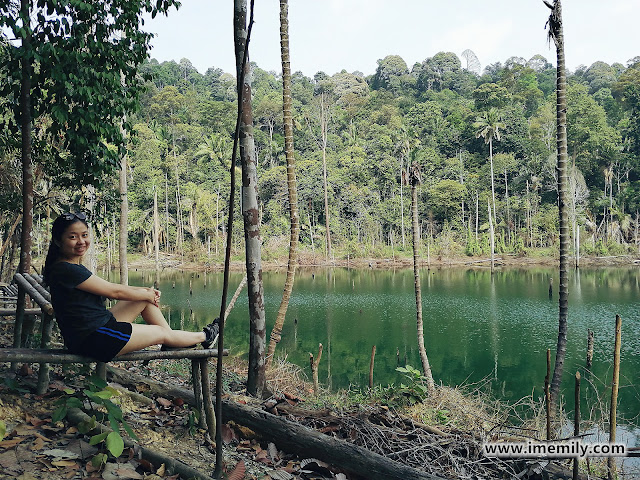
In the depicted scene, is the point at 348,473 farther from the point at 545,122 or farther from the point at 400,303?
the point at 545,122

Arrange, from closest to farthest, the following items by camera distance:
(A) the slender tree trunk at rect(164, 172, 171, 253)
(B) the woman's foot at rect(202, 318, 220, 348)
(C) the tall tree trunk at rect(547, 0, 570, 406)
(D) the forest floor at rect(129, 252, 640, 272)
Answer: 1. (B) the woman's foot at rect(202, 318, 220, 348)
2. (C) the tall tree trunk at rect(547, 0, 570, 406)
3. (D) the forest floor at rect(129, 252, 640, 272)
4. (A) the slender tree trunk at rect(164, 172, 171, 253)

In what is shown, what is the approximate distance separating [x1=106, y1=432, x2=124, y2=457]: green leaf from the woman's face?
38.0 inches

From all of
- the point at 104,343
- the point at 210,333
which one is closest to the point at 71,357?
the point at 104,343

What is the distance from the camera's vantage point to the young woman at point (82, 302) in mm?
2584

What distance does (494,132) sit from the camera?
146 ft

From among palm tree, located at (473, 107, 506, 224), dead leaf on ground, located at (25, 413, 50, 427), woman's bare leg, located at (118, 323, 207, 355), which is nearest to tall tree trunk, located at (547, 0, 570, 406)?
woman's bare leg, located at (118, 323, 207, 355)

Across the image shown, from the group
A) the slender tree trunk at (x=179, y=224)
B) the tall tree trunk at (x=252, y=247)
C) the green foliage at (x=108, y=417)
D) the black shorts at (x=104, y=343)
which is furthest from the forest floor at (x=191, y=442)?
the slender tree trunk at (x=179, y=224)

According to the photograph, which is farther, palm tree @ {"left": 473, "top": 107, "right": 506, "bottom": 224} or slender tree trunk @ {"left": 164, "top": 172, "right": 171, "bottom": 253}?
palm tree @ {"left": 473, "top": 107, "right": 506, "bottom": 224}

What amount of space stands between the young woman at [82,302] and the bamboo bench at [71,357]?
6 cm

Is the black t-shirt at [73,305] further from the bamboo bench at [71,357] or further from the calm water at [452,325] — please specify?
the calm water at [452,325]

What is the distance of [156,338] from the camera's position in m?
2.76

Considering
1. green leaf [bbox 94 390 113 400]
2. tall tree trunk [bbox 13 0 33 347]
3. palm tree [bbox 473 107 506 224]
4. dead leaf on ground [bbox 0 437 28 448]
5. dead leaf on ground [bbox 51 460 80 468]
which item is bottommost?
dead leaf on ground [bbox 51 460 80 468]

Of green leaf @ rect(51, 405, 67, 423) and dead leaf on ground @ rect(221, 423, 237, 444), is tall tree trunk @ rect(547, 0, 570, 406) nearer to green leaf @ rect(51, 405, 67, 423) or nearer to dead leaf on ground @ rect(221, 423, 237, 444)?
dead leaf on ground @ rect(221, 423, 237, 444)

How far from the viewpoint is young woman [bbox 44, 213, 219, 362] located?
258 centimetres
